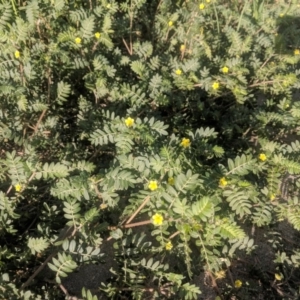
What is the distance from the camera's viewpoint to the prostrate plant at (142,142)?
5.63ft

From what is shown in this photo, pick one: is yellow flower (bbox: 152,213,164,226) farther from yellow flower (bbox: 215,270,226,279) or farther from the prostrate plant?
yellow flower (bbox: 215,270,226,279)

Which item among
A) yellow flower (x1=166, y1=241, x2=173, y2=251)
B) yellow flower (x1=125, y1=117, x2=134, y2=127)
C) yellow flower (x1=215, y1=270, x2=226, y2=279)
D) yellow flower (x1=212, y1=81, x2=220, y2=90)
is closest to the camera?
yellow flower (x1=166, y1=241, x2=173, y2=251)

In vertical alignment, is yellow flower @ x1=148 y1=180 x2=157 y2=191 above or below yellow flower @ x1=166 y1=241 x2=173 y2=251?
above

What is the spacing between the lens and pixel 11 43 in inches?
97.8

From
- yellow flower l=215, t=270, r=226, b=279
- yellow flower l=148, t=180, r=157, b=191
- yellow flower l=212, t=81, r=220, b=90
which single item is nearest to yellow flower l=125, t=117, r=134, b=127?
yellow flower l=148, t=180, r=157, b=191

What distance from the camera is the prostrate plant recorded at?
171 centimetres

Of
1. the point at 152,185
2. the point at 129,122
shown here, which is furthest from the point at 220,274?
the point at 129,122

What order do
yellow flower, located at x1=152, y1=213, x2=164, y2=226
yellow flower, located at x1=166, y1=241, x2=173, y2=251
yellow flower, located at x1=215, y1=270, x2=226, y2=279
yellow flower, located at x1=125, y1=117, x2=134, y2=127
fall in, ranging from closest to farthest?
1. yellow flower, located at x1=152, y1=213, x2=164, y2=226
2. yellow flower, located at x1=166, y1=241, x2=173, y2=251
3. yellow flower, located at x1=125, y1=117, x2=134, y2=127
4. yellow flower, located at x1=215, y1=270, x2=226, y2=279

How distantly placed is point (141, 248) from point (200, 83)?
1288 mm

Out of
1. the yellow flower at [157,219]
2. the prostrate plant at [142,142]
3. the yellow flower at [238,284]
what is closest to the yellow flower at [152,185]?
the prostrate plant at [142,142]

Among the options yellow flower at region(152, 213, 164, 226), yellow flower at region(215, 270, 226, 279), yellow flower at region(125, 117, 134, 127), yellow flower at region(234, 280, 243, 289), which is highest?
yellow flower at region(125, 117, 134, 127)

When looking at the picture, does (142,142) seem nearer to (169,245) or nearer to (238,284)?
(169,245)

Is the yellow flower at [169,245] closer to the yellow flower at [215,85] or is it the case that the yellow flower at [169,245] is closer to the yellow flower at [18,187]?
the yellow flower at [18,187]

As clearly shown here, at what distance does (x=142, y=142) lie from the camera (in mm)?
1975
